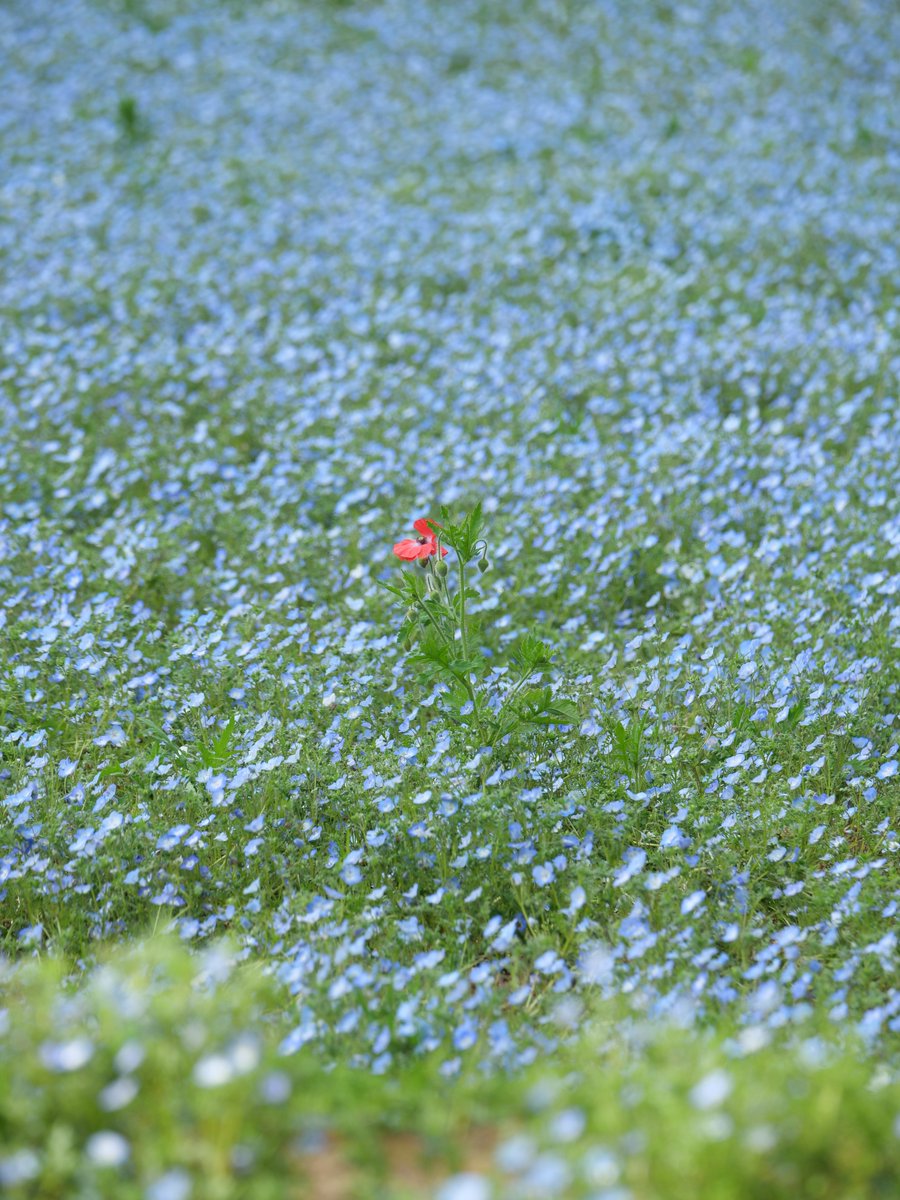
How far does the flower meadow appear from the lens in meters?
2.15

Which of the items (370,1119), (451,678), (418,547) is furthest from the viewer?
(451,678)

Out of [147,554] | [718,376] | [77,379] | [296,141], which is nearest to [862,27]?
[296,141]

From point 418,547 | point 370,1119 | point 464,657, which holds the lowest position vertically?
point 464,657

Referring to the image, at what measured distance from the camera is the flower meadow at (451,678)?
2.15 metres

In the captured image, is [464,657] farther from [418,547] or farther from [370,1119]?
[370,1119]

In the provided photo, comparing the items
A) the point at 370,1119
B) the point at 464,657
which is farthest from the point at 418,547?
the point at 370,1119

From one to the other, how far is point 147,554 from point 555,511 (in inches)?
72.0

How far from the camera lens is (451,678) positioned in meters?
4.09

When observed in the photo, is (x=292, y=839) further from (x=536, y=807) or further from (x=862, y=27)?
(x=862, y=27)

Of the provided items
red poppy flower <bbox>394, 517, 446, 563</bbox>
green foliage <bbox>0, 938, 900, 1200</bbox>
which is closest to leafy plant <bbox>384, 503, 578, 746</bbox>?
red poppy flower <bbox>394, 517, 446, 563</bbox>

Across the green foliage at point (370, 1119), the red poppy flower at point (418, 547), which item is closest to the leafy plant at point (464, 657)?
the red poppy flower at point (418, 547)

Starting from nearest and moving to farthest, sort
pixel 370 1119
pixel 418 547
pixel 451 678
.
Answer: pixel 370 1119 → pixel 418 547 → pixel 451 678

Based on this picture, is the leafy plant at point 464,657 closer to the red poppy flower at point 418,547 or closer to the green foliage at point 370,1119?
the red poppy flower at point 418,547

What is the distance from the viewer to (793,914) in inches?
132
